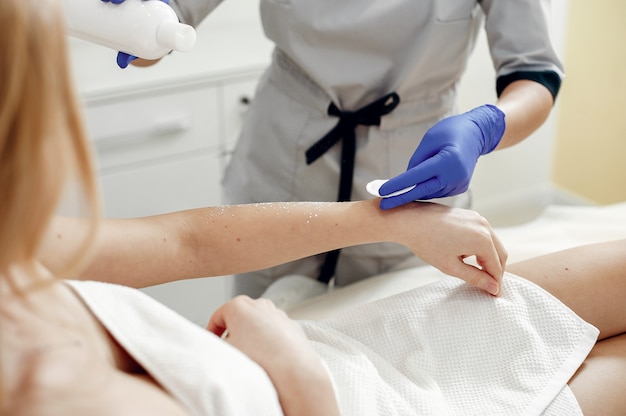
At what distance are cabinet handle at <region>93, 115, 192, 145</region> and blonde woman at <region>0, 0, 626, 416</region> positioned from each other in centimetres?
97

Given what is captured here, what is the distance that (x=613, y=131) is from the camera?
3.02 metres

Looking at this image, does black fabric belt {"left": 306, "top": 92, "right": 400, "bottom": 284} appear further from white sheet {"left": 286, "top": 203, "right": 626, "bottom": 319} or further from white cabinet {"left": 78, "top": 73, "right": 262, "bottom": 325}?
white cabinet {"left": 78, "top": 73, "right": 262, "bottom": 325}

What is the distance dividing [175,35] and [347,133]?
46 centimetres

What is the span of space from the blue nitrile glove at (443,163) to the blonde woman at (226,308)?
35 mm

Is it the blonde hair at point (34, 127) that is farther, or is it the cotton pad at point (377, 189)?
the cotton pad at point (377, 189)

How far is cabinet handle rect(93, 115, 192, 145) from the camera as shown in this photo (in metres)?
2.16

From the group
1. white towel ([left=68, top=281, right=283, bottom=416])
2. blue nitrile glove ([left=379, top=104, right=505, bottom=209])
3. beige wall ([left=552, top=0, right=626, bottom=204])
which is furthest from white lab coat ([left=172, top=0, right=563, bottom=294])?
beige wall ([left=552, top=0, right=626, bottom=204])

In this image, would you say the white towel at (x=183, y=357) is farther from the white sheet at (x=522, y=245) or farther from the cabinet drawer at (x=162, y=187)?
the cabinet drawer at (x=162, y=187)

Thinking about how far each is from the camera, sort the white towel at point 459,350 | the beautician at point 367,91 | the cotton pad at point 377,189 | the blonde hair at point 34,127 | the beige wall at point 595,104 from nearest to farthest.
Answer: the blonde hair at point 34,127
the white towel at point 459,350
the cotton pad at point 377,189
the beautician at point 367,91
the beige wall at point 595,104

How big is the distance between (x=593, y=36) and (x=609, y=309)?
1.94 metres

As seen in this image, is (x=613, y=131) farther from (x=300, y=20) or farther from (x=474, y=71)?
(x=300, y=20)

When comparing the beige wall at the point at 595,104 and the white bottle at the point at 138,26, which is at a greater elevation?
the white bottle at the point at 138,26

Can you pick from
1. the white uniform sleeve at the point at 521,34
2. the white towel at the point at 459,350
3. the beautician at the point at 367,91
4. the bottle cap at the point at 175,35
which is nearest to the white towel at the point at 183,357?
the white towel at the point at 459,350

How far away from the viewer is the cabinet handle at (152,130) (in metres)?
2.16
